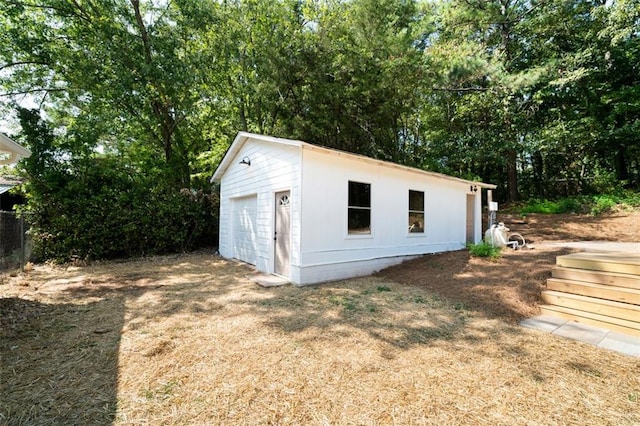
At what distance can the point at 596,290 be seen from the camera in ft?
13.6

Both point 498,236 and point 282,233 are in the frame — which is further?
point 498,236

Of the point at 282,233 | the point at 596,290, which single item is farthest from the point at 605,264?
the point at 282,233

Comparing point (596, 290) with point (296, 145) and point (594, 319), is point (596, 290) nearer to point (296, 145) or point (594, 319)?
point (594, 319)

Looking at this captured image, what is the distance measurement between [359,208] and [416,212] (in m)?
2.22

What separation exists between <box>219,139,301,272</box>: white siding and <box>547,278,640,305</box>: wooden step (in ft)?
14.7

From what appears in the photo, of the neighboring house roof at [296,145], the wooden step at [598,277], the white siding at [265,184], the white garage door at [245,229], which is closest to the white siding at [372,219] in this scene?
the neighboring house roof at [296,145]

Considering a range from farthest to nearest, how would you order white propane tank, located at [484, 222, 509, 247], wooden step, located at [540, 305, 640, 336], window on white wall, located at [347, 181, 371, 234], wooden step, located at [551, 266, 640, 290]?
white propane tank, located at [484, 222, 509, 247]
window on white wall, located at [347, 181, 371, 234]
wooden step, located at [551, 266, 640, 290]
wooden step, located at [540, 305, 640, 336]

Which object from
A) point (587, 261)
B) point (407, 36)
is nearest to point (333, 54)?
point (407, 36)

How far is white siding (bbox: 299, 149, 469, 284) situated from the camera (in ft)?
20.2

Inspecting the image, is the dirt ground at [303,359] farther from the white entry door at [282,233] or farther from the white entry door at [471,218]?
the white entry door at [471,218]

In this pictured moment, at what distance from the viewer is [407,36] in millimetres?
11695

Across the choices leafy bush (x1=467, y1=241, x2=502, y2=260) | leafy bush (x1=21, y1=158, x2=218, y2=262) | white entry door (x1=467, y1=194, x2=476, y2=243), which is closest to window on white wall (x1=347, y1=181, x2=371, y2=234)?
leafy bush (x1=467, y1=241, x2=502, y2=260)

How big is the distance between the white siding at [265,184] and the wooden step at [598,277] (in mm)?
4567

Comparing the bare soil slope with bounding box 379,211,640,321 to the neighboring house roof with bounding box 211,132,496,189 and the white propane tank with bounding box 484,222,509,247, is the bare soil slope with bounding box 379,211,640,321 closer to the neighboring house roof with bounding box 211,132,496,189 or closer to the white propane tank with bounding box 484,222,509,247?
the white propane tank with bounding box 484,222,509,247
